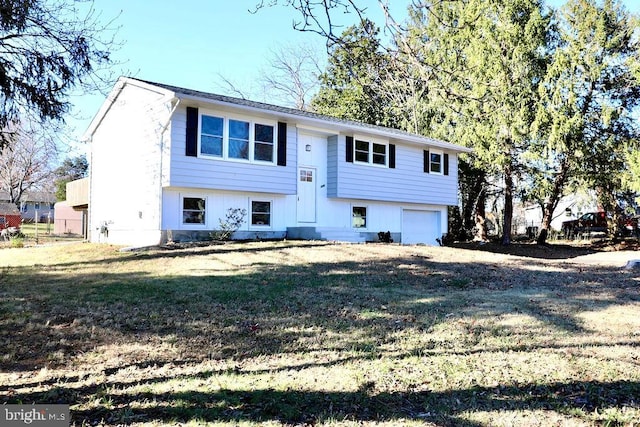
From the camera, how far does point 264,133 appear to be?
14164 millimetres

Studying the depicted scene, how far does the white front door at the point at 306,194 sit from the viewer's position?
1548cm

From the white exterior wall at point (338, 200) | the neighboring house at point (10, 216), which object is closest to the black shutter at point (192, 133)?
the white exterior wall at point (338, 200)

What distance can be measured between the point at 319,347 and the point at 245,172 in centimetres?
952

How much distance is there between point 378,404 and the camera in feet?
11.4

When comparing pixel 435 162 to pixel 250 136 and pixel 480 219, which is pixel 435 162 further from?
pixel 250 136

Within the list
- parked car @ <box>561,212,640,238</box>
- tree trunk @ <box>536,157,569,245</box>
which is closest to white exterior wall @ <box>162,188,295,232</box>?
tree trunk @ <box>536,157,569,245</box>

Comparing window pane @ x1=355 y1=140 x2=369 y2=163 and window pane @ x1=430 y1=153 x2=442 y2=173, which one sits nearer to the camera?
window pane @ x1=355 y1=140 x2=369 y2=163

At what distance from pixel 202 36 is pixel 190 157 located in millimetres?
5452

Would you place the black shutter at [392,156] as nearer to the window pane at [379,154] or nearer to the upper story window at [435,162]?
the window pane at [379,154]

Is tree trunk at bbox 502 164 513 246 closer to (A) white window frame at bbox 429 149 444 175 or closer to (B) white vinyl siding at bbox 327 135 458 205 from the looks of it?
(B) white vinyl siding at bbox 327 135 458 205

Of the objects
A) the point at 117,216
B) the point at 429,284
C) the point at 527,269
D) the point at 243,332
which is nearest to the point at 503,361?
the point at 243,332

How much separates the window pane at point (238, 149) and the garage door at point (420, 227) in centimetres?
748

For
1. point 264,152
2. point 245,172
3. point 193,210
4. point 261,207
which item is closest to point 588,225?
point 261,207

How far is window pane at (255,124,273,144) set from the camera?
14.0m
